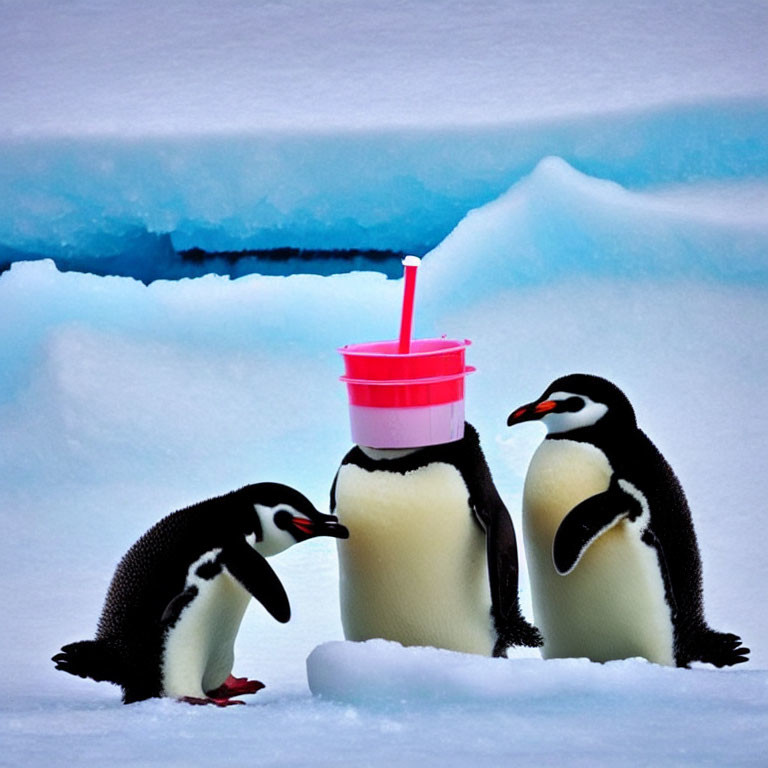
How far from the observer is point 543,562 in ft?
5.07

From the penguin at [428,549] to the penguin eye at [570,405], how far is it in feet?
0.35

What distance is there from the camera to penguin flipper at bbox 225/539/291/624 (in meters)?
1.44

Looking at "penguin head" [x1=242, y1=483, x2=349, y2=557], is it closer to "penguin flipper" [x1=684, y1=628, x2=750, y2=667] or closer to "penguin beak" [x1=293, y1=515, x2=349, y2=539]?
"penguin beak" [x1=293, y1=515, x2=349, y2=539]

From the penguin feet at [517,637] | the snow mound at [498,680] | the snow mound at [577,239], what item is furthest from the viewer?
the snow mound at [577,239]

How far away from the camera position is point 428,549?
1466mm

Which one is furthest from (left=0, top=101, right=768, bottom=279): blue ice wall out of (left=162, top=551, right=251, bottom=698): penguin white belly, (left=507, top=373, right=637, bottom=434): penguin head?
(left=162, top=551, right=251, bottom=698): penguin white belly

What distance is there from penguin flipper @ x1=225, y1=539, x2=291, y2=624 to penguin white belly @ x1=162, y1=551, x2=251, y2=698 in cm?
2

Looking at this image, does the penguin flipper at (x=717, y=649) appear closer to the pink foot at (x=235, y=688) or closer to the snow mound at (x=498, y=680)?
the snow mound at (x=498, y=680)

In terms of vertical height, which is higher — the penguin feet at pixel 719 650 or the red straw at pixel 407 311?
the red straw at pixel 407 311

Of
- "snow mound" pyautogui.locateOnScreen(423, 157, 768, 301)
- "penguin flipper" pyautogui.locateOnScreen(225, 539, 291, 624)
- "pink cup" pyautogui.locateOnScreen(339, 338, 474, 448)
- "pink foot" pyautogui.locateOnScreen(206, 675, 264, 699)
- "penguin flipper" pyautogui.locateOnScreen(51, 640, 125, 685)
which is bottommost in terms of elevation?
"pink foot" pyautogui.locateOnScreen(206, 675, 264, 699)

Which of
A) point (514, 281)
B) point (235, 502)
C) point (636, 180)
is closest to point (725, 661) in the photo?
point (235, 502)

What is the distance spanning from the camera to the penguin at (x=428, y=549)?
1466 mm

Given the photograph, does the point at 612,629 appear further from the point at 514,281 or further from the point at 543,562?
the point at 514,281

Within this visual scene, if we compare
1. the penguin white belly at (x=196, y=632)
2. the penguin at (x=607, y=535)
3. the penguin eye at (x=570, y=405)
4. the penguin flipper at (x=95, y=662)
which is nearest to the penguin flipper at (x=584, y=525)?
the penguin at (x=607, y=535)
